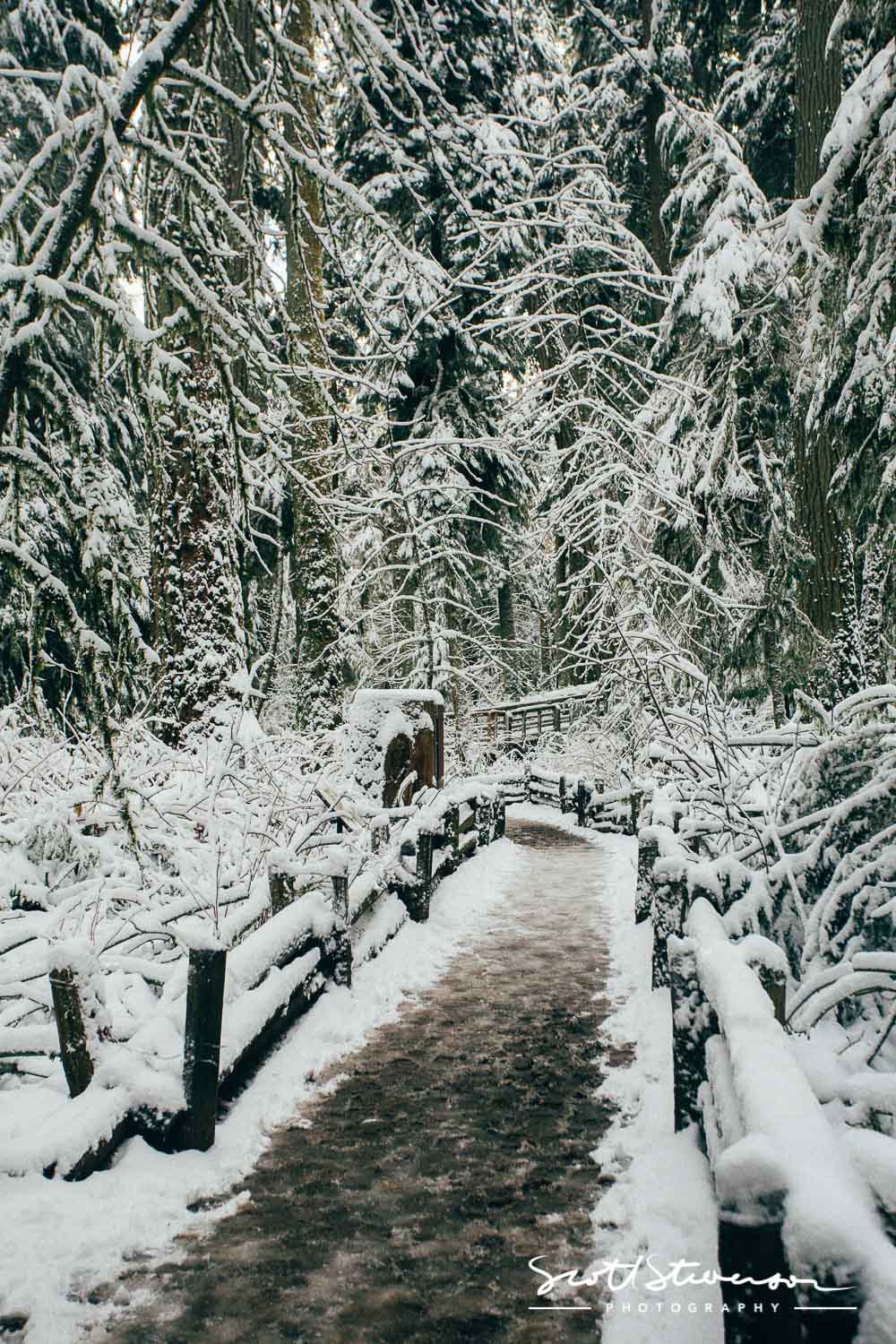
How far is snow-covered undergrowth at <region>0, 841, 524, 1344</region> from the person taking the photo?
291cm

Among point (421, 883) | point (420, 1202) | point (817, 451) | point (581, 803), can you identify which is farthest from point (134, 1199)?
point (581, 803)

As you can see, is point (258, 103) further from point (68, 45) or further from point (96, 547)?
point (96, 547)

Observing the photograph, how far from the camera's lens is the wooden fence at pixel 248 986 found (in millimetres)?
3719

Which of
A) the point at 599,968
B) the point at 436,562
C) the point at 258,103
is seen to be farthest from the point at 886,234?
the point at 436,562

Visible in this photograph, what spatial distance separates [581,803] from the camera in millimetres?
18562

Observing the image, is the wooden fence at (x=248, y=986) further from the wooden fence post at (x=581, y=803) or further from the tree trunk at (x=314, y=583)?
the wooden fence post at (x=581, y=803)

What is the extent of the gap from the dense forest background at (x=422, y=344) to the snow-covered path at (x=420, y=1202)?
2.32 meters

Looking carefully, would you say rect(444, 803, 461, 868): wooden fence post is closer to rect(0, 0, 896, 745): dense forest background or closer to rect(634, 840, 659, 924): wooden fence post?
rect(0, 0, 896, 745): dense forest background

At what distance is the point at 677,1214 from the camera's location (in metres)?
3.40

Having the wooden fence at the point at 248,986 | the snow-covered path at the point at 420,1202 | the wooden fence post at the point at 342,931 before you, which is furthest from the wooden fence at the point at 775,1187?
the wooden fence post at the point at 342,931

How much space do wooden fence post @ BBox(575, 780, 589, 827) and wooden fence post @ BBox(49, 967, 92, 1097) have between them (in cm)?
1532

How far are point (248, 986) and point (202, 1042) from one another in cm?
92

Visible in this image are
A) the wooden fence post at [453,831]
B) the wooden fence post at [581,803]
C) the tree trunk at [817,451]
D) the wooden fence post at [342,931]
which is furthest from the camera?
the wooden fence post at [581,803]
